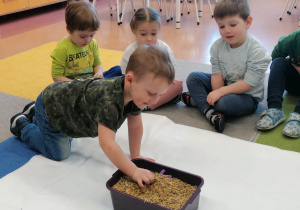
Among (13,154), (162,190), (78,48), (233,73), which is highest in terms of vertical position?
(78,48)

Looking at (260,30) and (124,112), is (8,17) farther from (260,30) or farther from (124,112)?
(124,112)

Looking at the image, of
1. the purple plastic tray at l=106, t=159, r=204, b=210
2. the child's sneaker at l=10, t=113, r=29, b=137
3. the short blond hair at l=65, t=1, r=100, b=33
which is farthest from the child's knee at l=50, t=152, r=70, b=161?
the short blond hair at l=65, t=1, r=100, b=33

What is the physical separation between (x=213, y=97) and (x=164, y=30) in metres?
2.03

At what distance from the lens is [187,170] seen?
1.35 meters

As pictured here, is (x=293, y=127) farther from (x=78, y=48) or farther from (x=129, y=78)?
(x=78, y=48)

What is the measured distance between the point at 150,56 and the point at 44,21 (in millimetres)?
3474

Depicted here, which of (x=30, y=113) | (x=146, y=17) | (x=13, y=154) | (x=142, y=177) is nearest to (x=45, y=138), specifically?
(x=13, y=154)

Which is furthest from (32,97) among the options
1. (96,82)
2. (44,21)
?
(44,21)

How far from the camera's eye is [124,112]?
1180 mm

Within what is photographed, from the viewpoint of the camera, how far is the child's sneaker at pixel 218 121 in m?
1.62

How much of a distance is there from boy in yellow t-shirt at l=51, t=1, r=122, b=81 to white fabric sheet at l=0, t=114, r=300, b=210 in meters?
0.45

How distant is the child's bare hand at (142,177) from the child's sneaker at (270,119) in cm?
77

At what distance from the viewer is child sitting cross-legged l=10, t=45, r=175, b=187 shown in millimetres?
1023

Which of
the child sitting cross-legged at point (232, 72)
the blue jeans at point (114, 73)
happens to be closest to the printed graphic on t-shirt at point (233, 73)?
the child sitting cross-legged at point (232, 72)
